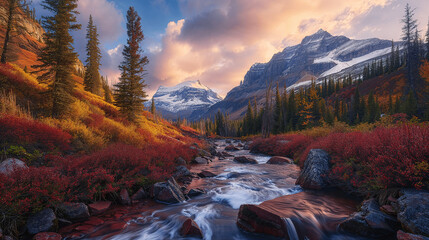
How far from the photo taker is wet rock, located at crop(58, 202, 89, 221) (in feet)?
15.0

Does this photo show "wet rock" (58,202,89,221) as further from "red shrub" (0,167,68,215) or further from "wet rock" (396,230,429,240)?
"wet rock" (396,230,429,240)

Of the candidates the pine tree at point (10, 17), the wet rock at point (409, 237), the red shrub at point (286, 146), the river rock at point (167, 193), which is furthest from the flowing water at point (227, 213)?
the pine tree at point (10, 17)

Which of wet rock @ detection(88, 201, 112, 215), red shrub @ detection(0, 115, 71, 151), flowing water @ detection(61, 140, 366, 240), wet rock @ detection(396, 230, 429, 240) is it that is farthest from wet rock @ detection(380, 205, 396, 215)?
red shrub @ detection(0, 115, 71, 151)

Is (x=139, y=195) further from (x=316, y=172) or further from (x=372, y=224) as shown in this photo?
(x=316, y=172)

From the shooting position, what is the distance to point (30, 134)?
27.0ft

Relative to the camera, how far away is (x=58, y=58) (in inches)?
472

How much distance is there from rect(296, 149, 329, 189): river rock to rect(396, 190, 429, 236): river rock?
333 cm

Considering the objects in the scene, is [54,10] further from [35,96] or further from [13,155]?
[13,155]

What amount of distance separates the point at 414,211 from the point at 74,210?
827 centimetres

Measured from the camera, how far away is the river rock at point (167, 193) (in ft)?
20.9

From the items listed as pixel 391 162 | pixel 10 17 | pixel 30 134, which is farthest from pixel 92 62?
pixel 391 162

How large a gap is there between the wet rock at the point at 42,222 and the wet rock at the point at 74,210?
314mm

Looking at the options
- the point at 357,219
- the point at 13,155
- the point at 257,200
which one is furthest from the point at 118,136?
the point at 357,219

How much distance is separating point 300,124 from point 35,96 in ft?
145
